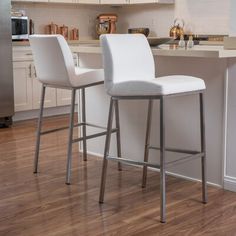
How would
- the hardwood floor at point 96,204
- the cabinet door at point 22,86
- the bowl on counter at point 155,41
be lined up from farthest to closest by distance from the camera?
the cabinet door at point 22,86 < the bowl on counter at point 155,41 < the hardwood floor at point 96,204

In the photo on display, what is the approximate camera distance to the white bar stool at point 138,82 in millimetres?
2627

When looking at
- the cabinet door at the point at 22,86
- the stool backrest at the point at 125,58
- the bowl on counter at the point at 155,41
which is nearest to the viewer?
the stool backrest at the point at 125,58

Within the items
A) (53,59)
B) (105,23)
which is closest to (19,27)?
(105,23)

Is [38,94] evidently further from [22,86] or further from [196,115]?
[196,115]

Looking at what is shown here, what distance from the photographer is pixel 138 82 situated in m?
2.69

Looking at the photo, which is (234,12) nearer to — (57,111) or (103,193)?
(103,193)

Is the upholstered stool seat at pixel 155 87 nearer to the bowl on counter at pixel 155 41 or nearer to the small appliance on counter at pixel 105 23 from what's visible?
the bowl on counter at pixel 155 41

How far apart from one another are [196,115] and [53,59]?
3.45ft

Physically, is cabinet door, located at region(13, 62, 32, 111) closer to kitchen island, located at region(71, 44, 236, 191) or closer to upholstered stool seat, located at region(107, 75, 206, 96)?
kitchen island, located at region(71, 44, 236, 191)

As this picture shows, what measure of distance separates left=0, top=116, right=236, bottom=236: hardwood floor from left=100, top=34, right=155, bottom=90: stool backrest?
0.75 metres

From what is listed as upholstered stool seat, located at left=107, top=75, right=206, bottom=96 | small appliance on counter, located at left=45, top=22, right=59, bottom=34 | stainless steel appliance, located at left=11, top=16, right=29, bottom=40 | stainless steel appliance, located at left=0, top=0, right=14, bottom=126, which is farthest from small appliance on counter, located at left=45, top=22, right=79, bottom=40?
upholstered stool seat, located at left=107, top=75, right=206, bottom=96

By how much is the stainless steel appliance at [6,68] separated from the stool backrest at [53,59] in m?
1.95

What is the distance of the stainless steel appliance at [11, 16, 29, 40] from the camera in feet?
18.5

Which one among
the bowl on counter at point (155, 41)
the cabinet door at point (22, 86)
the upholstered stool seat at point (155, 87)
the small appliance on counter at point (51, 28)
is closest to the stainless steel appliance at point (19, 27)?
the cabinet door at point (22, 86)
